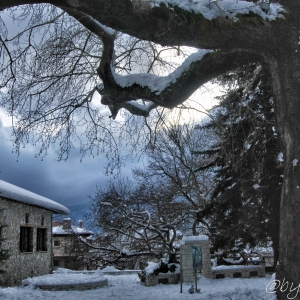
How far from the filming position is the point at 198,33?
598cm

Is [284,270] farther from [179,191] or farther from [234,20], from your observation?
[179,191]

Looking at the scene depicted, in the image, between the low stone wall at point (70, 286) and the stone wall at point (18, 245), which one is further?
the stone wall at point (18, 245)

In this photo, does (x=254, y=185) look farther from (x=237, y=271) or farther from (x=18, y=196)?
(x=18, y=196)

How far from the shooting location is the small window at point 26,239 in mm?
18156

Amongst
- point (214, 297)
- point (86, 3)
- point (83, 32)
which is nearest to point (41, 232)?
point (214, 297)

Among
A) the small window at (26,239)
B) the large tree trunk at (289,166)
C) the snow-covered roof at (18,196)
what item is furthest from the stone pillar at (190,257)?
the large tree trunk at (289,166)

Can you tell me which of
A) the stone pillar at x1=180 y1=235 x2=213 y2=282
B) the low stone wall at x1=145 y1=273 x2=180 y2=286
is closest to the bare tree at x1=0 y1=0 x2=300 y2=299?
the stone pillar at x1=180 y1=235 x2=213 y2=282

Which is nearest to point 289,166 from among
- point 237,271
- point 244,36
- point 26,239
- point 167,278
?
point 244,36

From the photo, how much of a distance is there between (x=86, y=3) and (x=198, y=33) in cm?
184

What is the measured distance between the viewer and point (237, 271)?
714 inches

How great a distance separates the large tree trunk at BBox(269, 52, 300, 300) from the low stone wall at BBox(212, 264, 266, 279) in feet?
42.9

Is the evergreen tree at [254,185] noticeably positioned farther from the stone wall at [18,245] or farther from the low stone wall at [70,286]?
the stone wall at [18,245]

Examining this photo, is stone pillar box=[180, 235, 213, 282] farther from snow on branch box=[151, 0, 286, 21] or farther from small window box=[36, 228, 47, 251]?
snow on branch box=[151, 0, 286, 21]

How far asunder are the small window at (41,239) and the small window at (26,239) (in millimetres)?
1442
